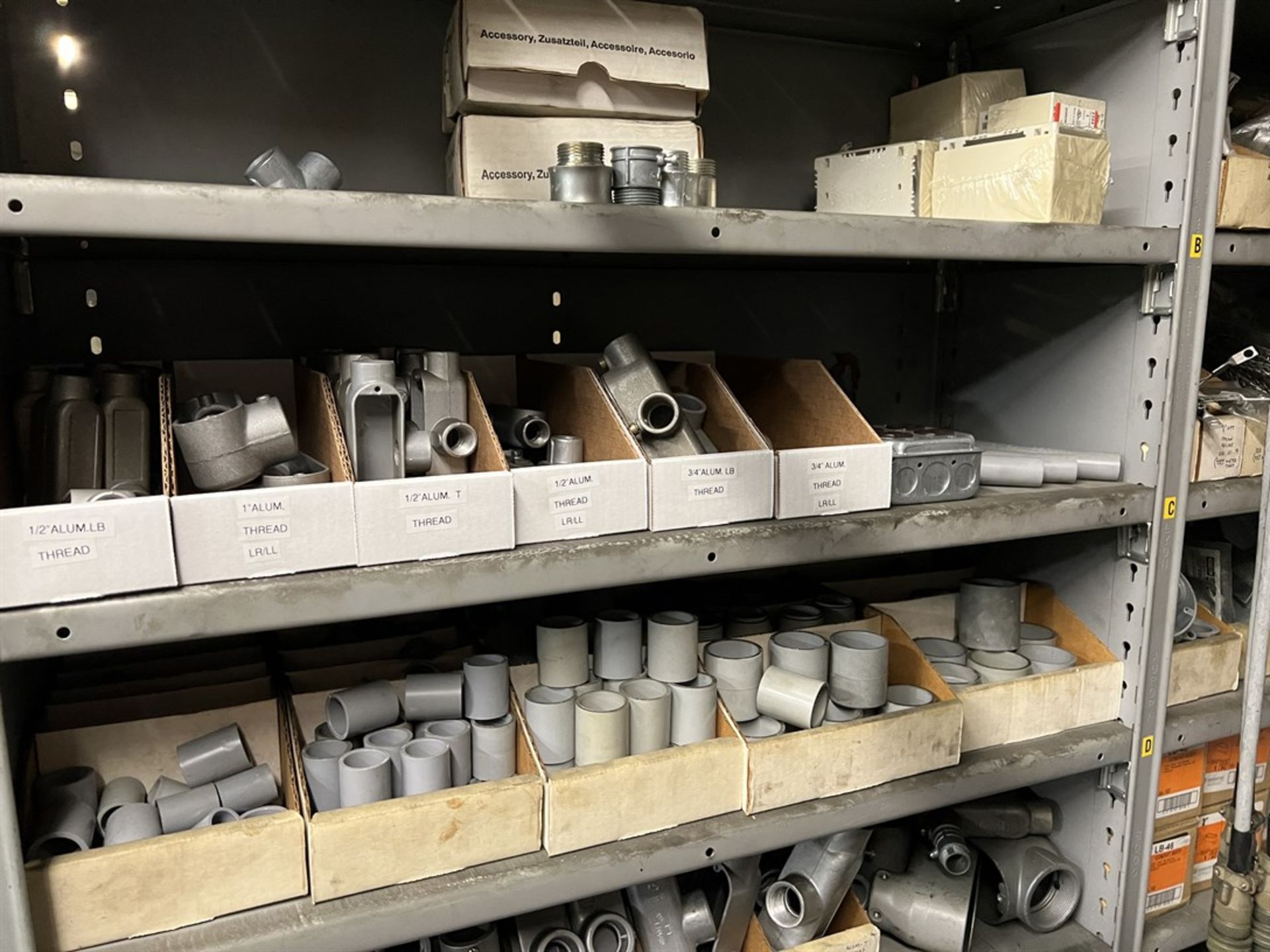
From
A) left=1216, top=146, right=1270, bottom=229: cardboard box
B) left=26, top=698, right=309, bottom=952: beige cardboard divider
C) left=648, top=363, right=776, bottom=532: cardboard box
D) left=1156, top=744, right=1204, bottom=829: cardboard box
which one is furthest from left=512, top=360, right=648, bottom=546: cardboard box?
left=1156, top=744, right=1204, bottom=829: cardboard box

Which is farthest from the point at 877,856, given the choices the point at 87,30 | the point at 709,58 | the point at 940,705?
the point at 87,30

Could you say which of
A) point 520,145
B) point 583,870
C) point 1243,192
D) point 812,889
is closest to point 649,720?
point 583,870

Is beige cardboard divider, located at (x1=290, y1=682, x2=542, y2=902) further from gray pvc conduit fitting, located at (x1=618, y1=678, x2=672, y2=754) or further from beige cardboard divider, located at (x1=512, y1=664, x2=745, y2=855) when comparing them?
gray pvc conduit fitting, located at (x1=618, y1=678, x2=672, y2=754)

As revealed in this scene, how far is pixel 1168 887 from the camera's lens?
5.26 feet

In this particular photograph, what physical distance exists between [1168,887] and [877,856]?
52 cm

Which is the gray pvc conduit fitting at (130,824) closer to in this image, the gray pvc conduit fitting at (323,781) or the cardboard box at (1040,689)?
the gray pvc conduit fitting at (323,781)

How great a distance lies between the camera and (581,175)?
1013 mm

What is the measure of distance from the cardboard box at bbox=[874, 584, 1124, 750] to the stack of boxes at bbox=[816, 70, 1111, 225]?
0.66 metres

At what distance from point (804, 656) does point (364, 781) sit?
1.95 feet

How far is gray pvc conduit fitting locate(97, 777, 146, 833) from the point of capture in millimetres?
1031

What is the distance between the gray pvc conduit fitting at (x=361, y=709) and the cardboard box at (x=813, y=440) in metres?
0.55

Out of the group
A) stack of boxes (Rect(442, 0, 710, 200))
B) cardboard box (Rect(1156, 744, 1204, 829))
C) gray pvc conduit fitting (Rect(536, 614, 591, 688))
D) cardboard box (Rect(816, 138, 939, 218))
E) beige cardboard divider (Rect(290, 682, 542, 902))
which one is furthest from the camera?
cardboard box (Rect(1156, 744, 1204, 829))

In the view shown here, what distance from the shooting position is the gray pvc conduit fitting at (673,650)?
1237 millimetres

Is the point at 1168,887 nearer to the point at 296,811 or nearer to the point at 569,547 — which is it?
the point at 569,547
